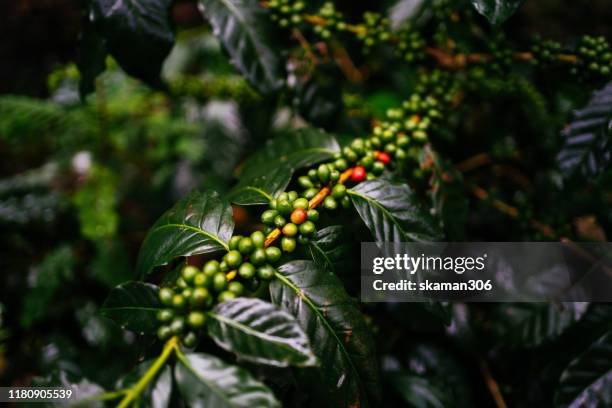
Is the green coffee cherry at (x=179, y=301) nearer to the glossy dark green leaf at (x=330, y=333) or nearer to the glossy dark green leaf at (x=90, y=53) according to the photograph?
the glossy dark green leaf at (x=330, y=333)

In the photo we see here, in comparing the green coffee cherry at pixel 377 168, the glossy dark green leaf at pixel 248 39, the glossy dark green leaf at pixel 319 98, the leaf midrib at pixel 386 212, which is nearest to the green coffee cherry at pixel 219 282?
the leaf midrib at pixel 386 212

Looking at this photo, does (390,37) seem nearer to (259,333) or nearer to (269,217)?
(269,217)

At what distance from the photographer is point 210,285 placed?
2.04 ft

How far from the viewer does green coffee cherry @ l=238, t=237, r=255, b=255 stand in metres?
0.67

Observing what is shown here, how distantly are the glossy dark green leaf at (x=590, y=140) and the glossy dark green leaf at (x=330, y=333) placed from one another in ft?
2.26

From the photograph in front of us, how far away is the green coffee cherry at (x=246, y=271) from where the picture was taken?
649 millimetres

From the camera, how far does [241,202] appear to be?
2.71 feet

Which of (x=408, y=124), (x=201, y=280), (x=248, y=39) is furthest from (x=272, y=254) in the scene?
(x=248, y=39)

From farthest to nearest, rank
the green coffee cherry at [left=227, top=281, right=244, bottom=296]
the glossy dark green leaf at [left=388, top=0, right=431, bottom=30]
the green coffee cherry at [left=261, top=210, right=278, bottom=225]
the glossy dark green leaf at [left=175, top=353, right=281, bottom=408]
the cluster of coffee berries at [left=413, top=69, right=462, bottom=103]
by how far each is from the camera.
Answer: the cluster of coffee berries at [left=413, top=69, right=462, bottom=103] < the glossy dark green leaf at [left=388, top=0, right=431, bottom=30] < the green coffee cherry at [left=261, top=210, right=278, bottom=225] < the green coffee cherry at [left=227, top=281, right=244, bottom=296] < the glossy dark green leaf at [left=175, top=353, right=281, bottom=408]

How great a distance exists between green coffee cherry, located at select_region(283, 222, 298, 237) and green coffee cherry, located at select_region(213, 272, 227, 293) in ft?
0.48

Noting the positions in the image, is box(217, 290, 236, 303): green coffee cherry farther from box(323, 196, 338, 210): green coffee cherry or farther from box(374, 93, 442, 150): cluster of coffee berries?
box(374, 93, 442, 150): cluster of coffee berries

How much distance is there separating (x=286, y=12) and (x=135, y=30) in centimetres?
41

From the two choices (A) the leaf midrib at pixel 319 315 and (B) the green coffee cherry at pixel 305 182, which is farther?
(B) the green coffee cherry at pixel 305 182

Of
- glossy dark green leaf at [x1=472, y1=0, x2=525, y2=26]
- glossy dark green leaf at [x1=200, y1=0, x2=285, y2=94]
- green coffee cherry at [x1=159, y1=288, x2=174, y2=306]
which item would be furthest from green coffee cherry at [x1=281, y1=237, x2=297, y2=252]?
glossy dark green leaf at [x1=472, y1=0, x2=525, y2=26]
